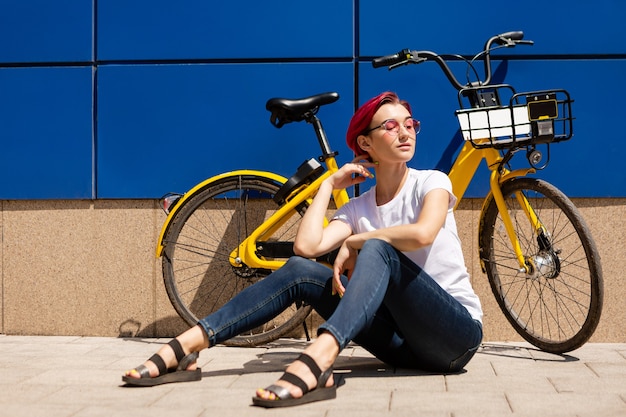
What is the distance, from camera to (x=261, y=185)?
576cm

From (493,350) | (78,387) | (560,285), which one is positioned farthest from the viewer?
(560,285)

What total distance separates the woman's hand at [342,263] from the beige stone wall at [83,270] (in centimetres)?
210

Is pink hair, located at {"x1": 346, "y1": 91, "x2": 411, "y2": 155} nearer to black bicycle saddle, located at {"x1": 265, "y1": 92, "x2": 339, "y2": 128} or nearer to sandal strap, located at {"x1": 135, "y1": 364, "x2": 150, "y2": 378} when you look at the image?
black bicycle saddle, located at {"x1": 265, "y1": 92, "x2": 339, "y2": 128}

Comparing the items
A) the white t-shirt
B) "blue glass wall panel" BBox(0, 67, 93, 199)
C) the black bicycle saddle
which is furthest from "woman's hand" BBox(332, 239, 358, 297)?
"blue glass wall panel" BBox(0, 67, 93, 199)

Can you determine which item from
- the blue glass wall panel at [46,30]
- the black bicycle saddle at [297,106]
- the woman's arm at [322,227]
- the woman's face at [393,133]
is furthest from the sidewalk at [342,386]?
the blue glass wall panel at [46,30]

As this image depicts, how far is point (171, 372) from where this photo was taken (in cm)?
430

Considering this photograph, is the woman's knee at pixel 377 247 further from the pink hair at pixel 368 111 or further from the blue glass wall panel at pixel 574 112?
the blue glass wall panel at pixel 574 112

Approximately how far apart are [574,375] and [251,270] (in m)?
1.96

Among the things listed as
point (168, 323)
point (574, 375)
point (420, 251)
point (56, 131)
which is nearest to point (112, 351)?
point (168, 323)

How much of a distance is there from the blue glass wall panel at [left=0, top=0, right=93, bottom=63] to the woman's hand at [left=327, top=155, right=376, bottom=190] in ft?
7.54

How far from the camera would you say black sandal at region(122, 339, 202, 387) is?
4.18m

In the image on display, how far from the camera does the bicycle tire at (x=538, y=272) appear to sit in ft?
16.9

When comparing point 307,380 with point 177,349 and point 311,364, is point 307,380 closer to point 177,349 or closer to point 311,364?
point 311,364

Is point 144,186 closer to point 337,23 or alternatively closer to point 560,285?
point 337,23
